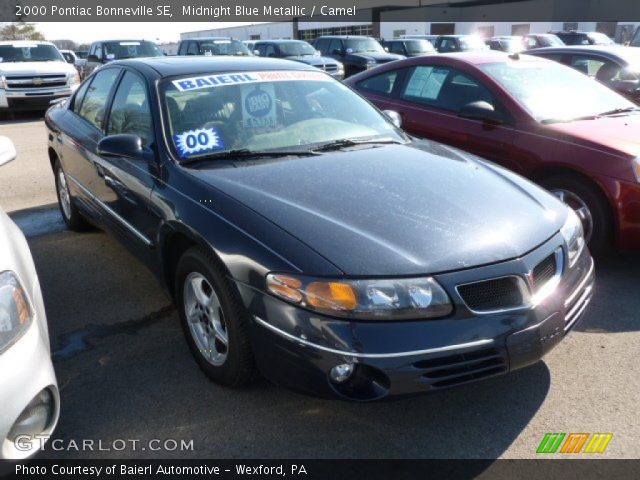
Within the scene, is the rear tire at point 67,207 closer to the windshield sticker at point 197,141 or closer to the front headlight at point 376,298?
the windshield sticker at point 197,141

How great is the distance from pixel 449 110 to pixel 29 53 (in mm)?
12063

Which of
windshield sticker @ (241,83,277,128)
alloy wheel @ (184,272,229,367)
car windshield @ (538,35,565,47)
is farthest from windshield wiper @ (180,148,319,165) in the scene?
car windshield @ (538,35,565,47)

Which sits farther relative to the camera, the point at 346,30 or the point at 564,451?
the point at 346,30

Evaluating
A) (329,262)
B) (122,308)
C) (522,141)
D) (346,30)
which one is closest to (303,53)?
(522,141)

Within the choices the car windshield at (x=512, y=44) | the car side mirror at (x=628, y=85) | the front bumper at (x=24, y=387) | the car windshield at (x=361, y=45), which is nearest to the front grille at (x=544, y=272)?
the front bumper at (x=24, y=387)

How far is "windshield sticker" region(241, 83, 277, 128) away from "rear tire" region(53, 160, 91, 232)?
2.28 m

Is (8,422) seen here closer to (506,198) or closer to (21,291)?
(21,291)

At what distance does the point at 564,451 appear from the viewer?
2426 mm

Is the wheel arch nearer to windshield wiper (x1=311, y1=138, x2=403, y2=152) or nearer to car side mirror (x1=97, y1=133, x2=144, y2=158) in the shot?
car side mirror (x1=97, y1=133, x2=144, y2=158)

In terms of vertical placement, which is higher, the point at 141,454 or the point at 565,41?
the point at 565,41

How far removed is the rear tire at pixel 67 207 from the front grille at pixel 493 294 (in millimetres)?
3816

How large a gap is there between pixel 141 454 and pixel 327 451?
30.7 inches

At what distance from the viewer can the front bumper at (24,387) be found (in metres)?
1.88

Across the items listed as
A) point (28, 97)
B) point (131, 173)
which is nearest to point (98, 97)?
point (131, 173)
